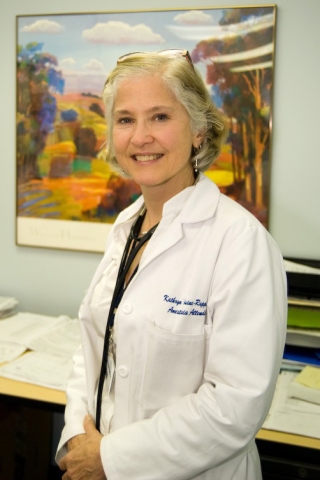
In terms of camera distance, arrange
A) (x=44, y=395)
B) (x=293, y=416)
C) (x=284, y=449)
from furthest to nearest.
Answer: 1. (x=44, y=395)
2. (x=293, y=416)
3. (x=284, y=449)

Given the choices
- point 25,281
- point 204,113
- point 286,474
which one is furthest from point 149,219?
point 25,281

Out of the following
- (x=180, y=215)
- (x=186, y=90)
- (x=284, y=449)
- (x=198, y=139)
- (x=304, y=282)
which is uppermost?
(x=186, y=90)

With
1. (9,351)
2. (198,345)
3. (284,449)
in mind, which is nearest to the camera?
(198,345)

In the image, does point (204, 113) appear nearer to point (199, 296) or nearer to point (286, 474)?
point (199, 296)

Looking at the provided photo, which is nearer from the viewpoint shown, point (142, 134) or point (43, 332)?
point (142, 134)

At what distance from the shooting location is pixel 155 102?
1.08 meters

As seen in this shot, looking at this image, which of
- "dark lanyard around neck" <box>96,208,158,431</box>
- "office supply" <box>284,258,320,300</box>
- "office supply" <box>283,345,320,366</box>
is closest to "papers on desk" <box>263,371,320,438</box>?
"office supply" <box>283,345,320,366</box>

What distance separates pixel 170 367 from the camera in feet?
3.35

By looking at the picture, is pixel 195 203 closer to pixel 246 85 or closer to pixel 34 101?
pixel 246 85

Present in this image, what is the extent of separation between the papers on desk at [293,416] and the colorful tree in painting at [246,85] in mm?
705

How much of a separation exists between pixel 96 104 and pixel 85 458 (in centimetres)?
144

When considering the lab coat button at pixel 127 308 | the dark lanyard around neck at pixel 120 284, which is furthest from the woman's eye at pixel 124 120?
the lab coat button at pixel 127 308

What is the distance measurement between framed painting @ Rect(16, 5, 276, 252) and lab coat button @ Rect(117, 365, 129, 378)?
103 cm

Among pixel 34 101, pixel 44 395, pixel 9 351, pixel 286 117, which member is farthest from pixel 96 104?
pixel 44 395
